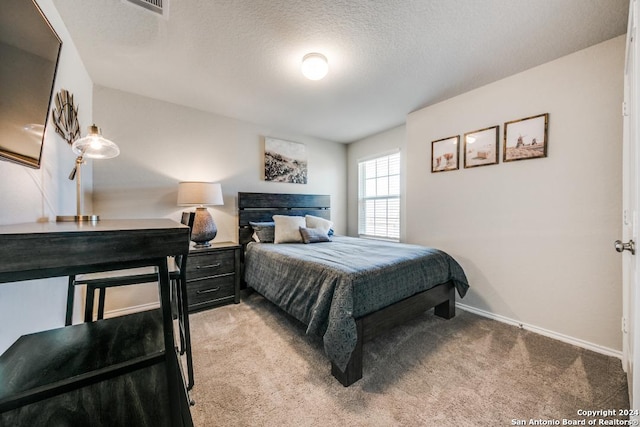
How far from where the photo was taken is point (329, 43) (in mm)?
1832

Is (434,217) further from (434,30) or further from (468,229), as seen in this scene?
(434,30)

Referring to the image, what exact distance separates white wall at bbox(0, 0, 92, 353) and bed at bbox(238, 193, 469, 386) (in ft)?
4.75

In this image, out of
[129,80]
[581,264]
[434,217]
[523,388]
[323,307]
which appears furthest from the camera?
[434,217]

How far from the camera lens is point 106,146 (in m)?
1.39

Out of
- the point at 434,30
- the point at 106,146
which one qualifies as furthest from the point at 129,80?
the point at 434,30

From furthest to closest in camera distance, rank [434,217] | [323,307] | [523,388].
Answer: [434,217], [323,307], [523,388]

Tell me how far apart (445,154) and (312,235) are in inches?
73.3

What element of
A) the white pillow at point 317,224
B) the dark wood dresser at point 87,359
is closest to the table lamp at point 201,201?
the white pillow at point 317,224

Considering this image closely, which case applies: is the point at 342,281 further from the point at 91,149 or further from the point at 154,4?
the point at 154,4

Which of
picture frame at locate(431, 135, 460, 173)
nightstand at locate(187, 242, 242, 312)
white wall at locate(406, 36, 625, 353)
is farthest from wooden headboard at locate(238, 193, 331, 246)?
white wall at locate(406, 36, 625, 353)

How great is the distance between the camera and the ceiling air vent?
1.46 m

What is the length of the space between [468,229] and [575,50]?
170cm

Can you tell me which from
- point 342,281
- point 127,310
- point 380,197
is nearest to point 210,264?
point 127,310

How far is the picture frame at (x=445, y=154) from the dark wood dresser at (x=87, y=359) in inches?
113
